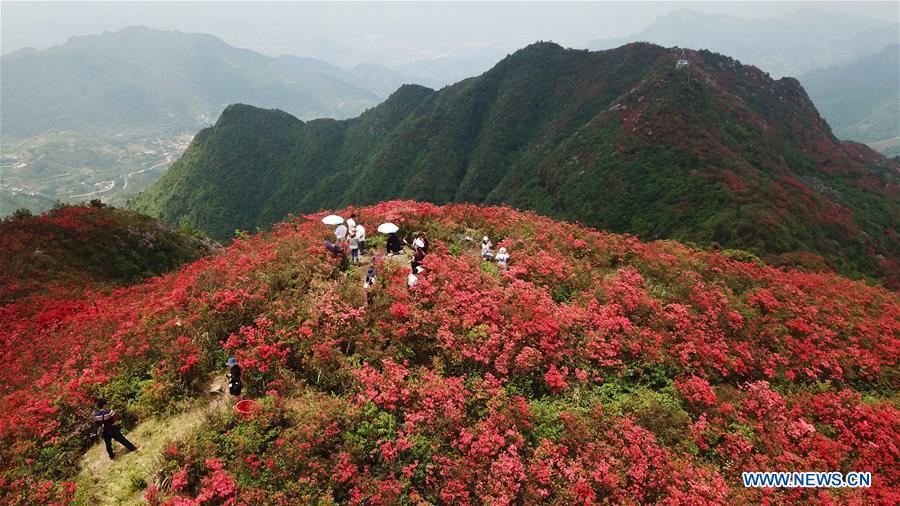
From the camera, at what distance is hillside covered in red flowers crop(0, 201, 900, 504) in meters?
8.91

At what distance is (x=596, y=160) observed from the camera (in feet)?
236

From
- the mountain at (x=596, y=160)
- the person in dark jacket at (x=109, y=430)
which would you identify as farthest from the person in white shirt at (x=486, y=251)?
the mountain at (x=596, y=160)

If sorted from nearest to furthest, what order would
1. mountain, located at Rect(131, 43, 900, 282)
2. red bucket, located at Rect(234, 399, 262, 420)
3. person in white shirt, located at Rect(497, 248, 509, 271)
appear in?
red bucket, located at Rect(234, 399, 262, 420) < person in white shirt, located at Rect(497, 248, 509, 271) < mountain, located at Rect(131, 43, 900, 282)

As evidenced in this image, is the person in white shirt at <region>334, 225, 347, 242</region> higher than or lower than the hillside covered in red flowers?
higher

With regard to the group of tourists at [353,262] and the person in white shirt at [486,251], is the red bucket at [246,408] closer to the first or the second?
the group of tourists at [353,262]

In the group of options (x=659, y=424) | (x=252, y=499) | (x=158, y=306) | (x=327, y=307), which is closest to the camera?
(x=252, y=499)

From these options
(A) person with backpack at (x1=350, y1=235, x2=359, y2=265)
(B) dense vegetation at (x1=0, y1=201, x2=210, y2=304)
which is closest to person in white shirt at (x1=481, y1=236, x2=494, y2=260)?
(A) person with backpack at (x1=350, y1=235, x2=359, y2=265)

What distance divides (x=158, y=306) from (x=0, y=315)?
12.4m

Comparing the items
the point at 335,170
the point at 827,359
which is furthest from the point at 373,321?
the point at 335,170

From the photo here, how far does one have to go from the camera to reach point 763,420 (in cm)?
1135

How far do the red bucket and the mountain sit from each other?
4653 centimetres

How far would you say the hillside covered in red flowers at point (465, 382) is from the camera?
29.2ft

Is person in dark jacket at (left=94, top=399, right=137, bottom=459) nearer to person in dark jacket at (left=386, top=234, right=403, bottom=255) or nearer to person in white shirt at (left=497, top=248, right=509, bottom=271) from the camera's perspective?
person in dark jacket at (left=386, top=234, right=403, bottom=255)

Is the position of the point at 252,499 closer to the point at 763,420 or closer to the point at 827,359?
the point at 763,420
